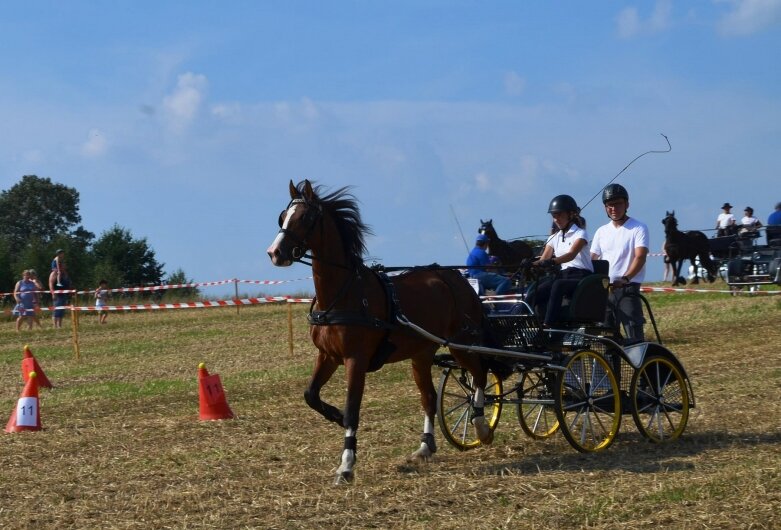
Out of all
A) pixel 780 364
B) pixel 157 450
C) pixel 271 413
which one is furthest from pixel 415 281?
pixel 780 364

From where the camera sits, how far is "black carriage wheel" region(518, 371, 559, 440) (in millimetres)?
8984

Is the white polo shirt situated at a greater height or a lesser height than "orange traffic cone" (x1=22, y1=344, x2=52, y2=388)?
greater

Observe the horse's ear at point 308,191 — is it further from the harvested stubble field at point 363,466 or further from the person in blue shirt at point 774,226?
the person in blue shirt at point 774,226

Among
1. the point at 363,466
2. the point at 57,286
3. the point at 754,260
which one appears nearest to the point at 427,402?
the point at 363,466

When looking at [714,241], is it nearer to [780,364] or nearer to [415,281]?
[780,364]

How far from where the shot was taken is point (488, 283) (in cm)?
1780

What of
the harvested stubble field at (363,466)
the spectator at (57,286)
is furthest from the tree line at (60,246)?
the harvested stubble field at (363,466)

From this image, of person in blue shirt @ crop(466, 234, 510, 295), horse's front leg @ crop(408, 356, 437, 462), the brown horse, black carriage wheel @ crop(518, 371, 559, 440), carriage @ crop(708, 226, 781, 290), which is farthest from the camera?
carriage @ crop(708, 226, 781, 290)

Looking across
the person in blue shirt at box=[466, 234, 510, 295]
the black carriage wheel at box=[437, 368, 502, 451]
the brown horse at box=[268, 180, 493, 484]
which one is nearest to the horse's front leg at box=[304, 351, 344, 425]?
the brown horse at box=[268, 180, 493, 484]

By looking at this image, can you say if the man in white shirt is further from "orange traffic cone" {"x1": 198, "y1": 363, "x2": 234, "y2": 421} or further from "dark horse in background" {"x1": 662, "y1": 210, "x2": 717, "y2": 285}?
"dark horse in background" {"x1": 662, "y1": 210, "x2": 717, "y2": 285}

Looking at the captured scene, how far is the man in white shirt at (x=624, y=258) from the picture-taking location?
31.2 feet

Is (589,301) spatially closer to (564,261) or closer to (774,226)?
(564,261)

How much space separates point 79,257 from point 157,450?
3676cm

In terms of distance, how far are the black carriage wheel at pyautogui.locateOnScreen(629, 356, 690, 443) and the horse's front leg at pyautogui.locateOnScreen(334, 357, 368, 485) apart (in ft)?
7.89
